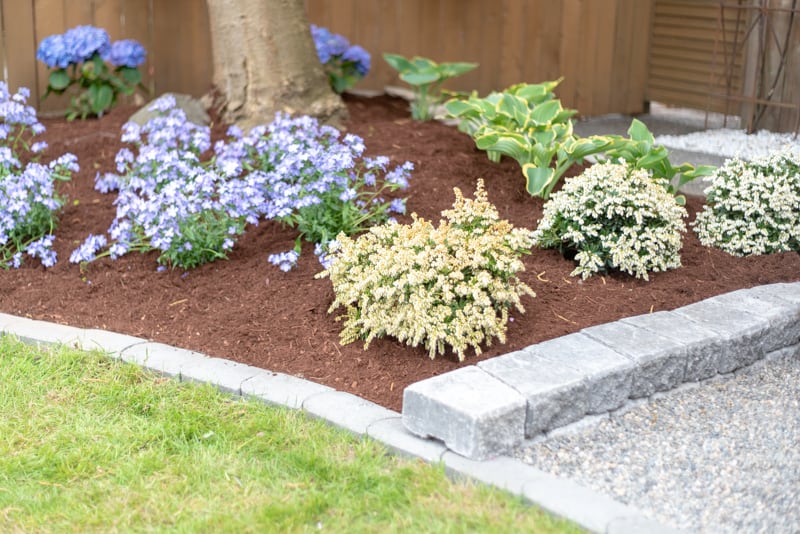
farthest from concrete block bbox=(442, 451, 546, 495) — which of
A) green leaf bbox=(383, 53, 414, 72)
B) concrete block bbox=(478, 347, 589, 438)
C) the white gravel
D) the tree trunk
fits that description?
green leaf bbox=(383, 53, 414, 72)

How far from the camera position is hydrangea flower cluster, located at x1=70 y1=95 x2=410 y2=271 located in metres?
4.15

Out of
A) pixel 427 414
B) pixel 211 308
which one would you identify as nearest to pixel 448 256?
pixel 427 414

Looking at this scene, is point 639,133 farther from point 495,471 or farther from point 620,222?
point 495,471

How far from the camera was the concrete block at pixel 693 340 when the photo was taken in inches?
134

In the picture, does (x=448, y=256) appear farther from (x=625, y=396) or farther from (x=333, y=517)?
(x=333, y=517)

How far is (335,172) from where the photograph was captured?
Answer: 4230 mm

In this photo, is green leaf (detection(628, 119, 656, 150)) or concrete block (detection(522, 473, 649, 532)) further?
green leaf (detection(628, 119, 656, 150))

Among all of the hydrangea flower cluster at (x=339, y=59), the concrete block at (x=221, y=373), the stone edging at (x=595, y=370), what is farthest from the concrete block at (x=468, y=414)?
the hydrangea flower cluster at (x=339, y=59)

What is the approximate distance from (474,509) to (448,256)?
108 cm

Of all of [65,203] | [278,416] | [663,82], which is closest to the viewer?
[278,416]

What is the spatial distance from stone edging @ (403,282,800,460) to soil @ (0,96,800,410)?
0.20m

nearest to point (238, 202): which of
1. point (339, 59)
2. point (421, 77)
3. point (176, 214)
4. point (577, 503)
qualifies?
point (176, 214)

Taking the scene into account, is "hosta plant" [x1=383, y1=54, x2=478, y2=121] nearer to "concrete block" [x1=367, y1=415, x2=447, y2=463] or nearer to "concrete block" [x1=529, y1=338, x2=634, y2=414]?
"concrete block" [x1=529, y1=338, x2=634, y2=414]

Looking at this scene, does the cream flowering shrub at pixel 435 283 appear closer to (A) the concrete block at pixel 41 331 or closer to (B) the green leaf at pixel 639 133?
(A) the concrete block at pixel 41 331
